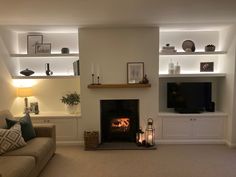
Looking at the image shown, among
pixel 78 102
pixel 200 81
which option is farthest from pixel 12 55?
pixel 200 81

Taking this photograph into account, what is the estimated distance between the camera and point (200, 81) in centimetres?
469

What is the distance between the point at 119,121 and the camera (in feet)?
15.0

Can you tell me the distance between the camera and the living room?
418 centimetres

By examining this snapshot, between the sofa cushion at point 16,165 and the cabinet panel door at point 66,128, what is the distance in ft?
5.35

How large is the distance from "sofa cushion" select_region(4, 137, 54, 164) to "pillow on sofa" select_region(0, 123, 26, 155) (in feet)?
0.24

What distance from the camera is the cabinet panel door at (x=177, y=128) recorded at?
4379 mm

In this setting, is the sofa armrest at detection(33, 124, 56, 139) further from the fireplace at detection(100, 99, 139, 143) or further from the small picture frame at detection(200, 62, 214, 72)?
the small picture frame at detection(200, 62, 214, 72)

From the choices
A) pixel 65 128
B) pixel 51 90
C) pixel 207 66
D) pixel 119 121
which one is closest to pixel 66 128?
pixel 65 128

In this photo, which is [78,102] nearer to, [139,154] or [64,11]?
[139,154]

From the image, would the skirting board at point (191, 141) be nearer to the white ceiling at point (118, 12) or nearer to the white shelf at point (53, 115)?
the white shelf at point (53, 115)

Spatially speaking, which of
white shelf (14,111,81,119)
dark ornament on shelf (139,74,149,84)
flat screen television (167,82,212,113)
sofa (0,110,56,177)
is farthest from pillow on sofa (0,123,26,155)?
flat screen television (167,82,212,113)

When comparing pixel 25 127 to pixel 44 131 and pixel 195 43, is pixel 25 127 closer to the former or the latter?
pixel 44 131

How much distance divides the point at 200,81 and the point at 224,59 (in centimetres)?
67

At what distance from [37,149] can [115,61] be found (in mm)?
2233
